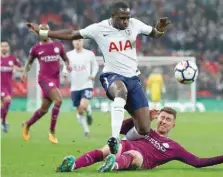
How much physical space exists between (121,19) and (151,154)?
216cm

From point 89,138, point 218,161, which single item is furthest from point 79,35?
point 89,138

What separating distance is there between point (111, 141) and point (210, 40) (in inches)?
1143

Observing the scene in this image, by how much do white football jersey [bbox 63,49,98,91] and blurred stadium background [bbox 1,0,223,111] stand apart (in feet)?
49.5

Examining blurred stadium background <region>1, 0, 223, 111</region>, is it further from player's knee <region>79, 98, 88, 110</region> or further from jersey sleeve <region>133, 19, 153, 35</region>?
jersey sleeve <region>133, 19, 153, 35</region>

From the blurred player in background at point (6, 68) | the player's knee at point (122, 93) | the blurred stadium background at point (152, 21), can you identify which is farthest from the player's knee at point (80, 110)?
the blurred stadium background at point (152, 21)

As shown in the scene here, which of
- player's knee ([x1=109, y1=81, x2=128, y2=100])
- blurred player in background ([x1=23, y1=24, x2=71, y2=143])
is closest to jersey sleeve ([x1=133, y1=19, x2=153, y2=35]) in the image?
player's knee ([x1=109, y1=81, x2=128, y2=100])

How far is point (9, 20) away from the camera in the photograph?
3812 cm

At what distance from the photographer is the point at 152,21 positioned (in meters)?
38.4

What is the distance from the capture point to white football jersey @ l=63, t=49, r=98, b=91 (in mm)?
19703

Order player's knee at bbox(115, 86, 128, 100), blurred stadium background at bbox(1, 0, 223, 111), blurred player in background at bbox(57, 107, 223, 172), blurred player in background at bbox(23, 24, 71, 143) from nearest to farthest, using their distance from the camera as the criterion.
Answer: blurred player in background at bbox(57, 107, 223, 172), player's knee at bbox(115, 86, 128, 100), blurred player in background at bbox(23, 24, 71, 143), blurred stadium background at bbox(1, 0, 223, 111)

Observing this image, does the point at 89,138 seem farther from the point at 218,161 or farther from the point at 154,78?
the point at 154,78

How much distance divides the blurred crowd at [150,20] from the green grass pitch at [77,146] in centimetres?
1101

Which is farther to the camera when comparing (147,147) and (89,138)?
(89,138)

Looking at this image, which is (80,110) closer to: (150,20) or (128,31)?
(128,31)
